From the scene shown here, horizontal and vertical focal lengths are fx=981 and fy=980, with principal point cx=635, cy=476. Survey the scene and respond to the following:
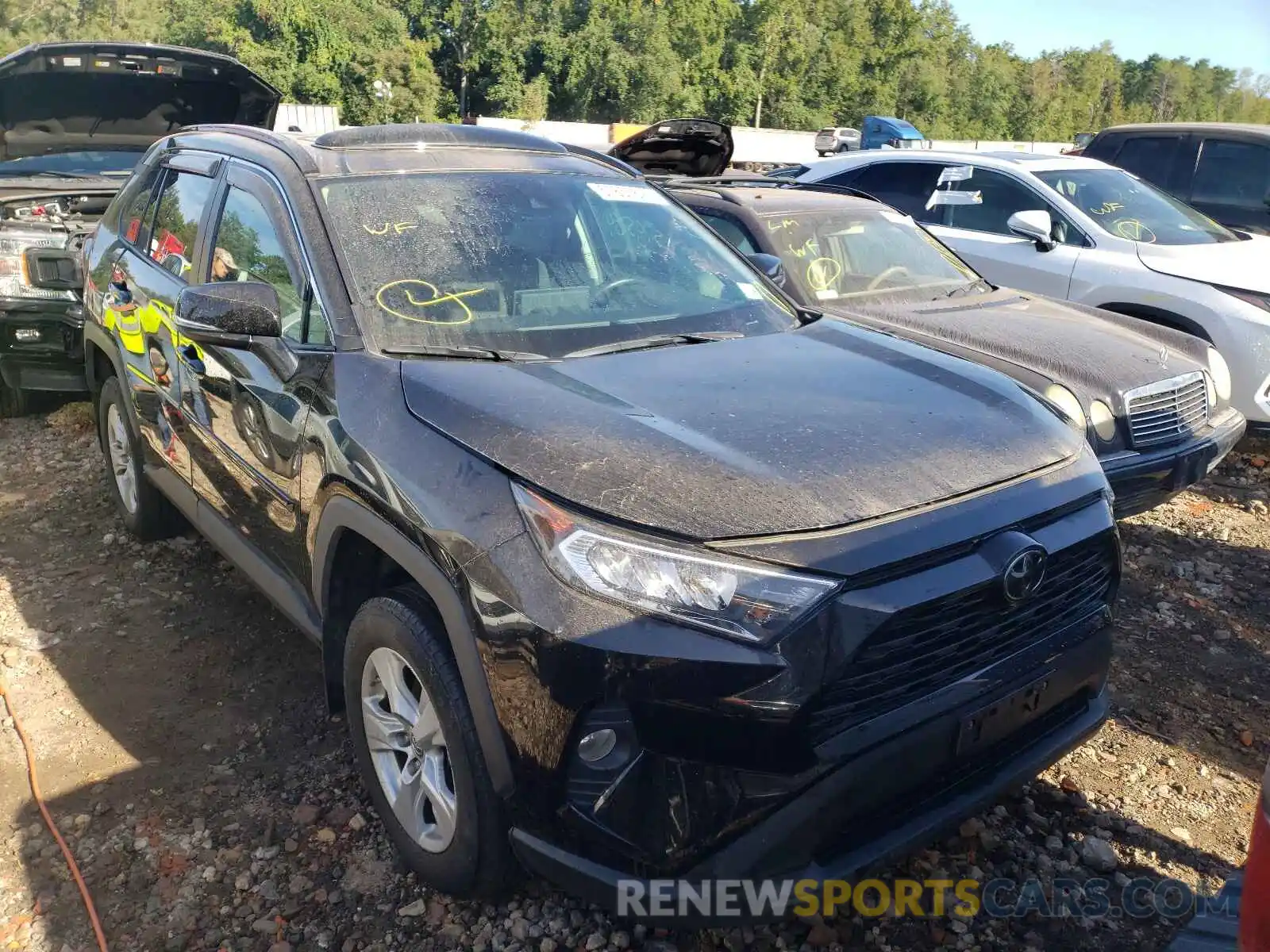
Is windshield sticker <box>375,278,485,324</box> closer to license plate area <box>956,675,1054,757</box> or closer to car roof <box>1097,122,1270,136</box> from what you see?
license plate area <box>956,675,1054,757</box>

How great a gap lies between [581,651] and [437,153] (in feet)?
6.93

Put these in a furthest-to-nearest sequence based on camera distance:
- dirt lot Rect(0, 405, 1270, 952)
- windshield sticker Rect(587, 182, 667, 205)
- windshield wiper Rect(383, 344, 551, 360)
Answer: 1. windshield sticker Rect(587, 182, 667, 205)
2. windshield wiper Rect(383, 344, 551, 360)
3. dirt lot Rect(0, 405, 1270, 952)

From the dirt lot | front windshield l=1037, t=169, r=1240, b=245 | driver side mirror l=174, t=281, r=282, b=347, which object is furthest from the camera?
front windshield l=1037, t=169, r=1240, b=245

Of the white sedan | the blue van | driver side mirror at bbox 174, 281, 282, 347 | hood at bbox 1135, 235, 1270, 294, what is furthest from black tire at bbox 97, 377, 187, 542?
the blue van

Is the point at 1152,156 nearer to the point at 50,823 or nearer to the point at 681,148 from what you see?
the point at 681,148

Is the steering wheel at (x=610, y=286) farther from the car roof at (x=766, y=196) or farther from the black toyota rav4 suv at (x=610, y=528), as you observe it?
the car roof at (x=766, y=196)

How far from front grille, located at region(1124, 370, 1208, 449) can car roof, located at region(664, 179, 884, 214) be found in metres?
2.03

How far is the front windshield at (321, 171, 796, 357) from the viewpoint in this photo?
2.80 meters

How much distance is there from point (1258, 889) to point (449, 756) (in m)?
1.56

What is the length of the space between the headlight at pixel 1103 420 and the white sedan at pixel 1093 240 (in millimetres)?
Answer: 1308

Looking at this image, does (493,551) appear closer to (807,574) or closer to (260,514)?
(807,574)

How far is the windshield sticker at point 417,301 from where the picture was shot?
9.04 ft

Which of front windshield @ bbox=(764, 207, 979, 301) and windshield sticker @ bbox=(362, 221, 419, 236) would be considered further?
front windshield @ bbox=(764, 207, 979, 301)

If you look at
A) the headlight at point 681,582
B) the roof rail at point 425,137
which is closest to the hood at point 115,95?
the roof rail at point 425,137
